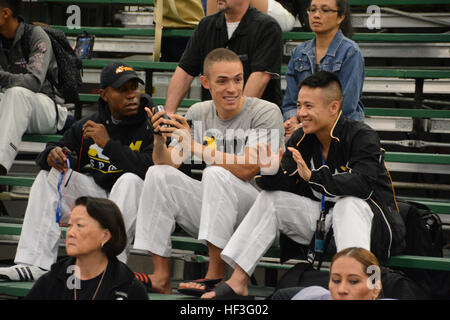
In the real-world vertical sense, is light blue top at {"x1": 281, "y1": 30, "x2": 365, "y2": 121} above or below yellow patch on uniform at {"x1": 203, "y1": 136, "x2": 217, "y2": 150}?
above

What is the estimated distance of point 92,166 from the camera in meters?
4.41

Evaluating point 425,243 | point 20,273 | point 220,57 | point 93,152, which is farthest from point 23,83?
point 425,243

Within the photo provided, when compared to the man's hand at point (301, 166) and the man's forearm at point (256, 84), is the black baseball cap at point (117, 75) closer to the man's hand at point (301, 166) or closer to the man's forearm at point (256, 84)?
the man's forearm at point (256, 84)

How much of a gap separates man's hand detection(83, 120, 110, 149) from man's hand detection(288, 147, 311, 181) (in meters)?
1.12

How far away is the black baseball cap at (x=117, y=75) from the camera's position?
432 cm

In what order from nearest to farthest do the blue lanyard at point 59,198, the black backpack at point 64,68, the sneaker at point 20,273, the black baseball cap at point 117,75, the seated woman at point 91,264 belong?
the seated woman at point 91,264, the sneaker at point 20,273, the blue lanyard at point 59,198, the black baseball cap at point 117,75, the black backpack at point 64,68

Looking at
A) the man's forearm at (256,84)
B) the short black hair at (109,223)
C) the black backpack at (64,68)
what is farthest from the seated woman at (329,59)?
the black backpack at (64,68)

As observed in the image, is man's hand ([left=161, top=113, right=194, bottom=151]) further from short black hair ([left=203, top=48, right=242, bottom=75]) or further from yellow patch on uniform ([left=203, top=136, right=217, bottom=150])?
short black hair ([left=203, top=48, right=242, bottom=75])

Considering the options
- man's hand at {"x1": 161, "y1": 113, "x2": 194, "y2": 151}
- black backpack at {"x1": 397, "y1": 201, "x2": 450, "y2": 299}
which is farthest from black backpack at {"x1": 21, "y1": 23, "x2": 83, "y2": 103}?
black backpack at {"x1": 397, "y1": 201, "x2": 450, "y2": 299}

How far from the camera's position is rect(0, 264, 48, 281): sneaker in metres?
4.00

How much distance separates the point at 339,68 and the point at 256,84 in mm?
475

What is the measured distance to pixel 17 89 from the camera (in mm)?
4797

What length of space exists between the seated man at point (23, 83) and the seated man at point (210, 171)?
1195mm

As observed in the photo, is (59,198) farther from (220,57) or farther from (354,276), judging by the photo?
(354,276)
